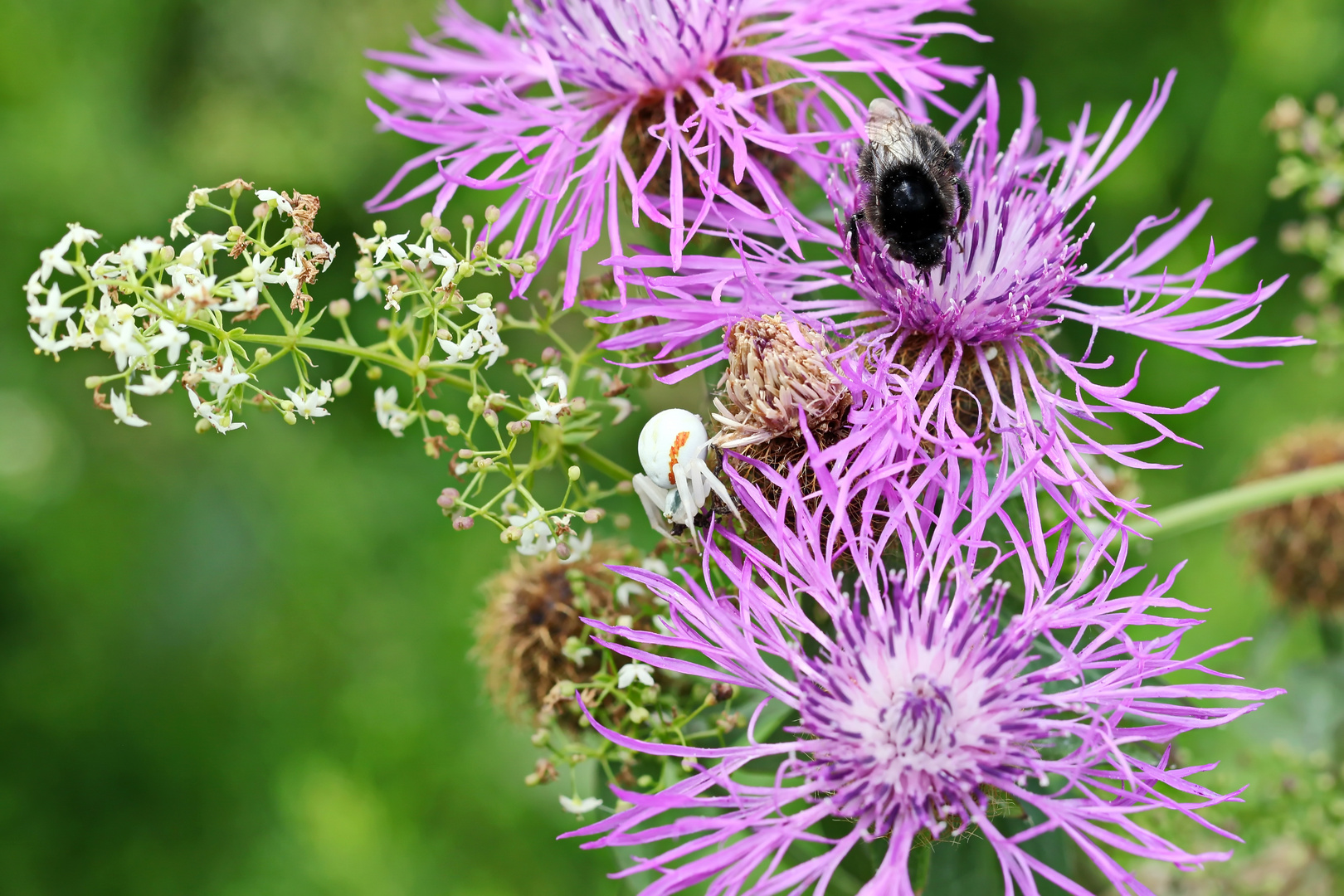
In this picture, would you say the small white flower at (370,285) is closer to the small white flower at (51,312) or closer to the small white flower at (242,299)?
the small white flower at (242,299)

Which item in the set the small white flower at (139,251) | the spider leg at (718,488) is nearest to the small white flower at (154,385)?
the small white flower at (139,251)

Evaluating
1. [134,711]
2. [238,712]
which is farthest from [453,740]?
[134,711]

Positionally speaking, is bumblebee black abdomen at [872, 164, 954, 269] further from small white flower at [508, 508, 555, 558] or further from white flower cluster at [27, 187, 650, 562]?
small white flower at [508, 508, 555, 558]

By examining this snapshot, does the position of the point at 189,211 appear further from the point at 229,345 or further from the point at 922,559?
the point at 922,559

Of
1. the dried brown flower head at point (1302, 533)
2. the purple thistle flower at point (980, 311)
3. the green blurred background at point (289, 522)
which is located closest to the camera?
the purple thistle flower at point (980, 311)

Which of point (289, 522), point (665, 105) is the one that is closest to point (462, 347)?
point (665, 105)

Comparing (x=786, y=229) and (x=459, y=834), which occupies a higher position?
(x=786, y=229)

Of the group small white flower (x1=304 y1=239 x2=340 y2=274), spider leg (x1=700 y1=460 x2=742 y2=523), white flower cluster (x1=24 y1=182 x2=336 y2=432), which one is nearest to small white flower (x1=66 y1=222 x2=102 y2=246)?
white flower cluster (x1=24 y1=182 x2=336 y2=432)

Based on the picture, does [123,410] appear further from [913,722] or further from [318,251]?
[913,722]
